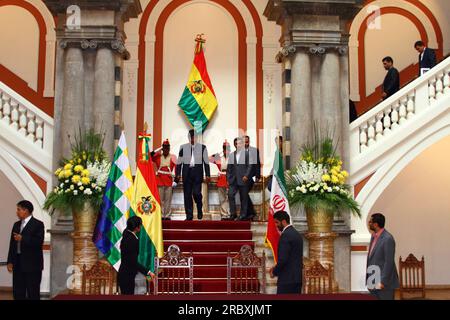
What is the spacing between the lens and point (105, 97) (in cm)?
1216

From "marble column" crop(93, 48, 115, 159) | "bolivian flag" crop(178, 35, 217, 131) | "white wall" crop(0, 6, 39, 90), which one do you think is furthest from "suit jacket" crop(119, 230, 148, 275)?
"white wall" crop(0, 6, 39, 90)

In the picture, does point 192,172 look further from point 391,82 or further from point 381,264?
point 381,264

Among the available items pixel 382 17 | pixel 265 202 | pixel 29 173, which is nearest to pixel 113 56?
pixel 29 173

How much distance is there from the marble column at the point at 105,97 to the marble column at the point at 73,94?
0.85 feet

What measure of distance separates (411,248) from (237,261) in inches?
250

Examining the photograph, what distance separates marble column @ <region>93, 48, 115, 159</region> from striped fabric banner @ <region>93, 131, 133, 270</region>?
1.83 metres

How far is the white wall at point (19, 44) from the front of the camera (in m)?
15.4

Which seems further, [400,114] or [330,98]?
[330,98]

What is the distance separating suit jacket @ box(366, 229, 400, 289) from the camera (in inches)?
295

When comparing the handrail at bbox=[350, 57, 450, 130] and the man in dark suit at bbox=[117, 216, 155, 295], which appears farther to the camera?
Answer: the handrail at bbox=[350, 57, 450, 130]

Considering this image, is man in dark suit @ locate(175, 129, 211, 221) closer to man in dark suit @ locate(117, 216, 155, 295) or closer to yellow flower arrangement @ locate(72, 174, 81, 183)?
yellow flower arrangement @ locate(72, 174, 81, 183)

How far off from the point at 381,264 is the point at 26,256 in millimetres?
4435

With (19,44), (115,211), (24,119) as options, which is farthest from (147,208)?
(19,44)
